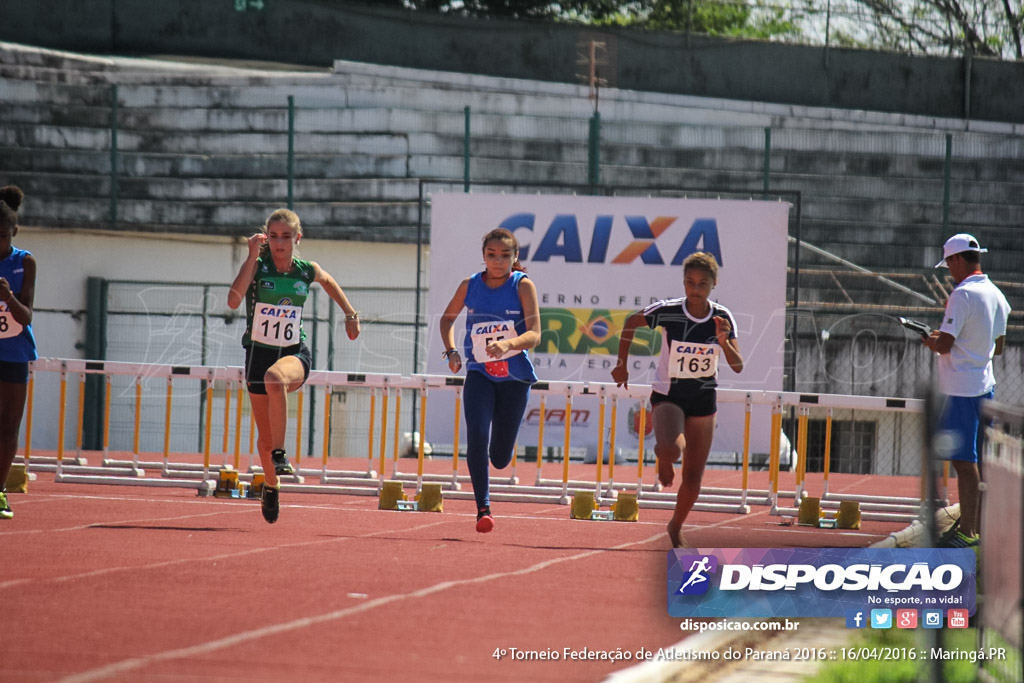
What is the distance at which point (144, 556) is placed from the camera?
8.21 m

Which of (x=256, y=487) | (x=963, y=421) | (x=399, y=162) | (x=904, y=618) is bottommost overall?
(x=256, y=487)

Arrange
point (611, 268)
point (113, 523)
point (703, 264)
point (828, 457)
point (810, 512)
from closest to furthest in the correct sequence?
1. point (703, 264)
2. point (113, 523)
3. point (810, 512)
4. point (828, 457)
5. point (611, 268)

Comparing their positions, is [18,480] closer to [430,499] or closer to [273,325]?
[430,499]

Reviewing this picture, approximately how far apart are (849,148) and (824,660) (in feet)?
75.4

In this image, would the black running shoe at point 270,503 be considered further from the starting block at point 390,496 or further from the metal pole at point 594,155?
the metal pole at point 594,155

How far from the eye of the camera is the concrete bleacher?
25109 millimetres

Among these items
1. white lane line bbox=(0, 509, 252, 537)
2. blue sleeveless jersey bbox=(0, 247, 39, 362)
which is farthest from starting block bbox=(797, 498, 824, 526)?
blue sleeveless jersey bbox=(0, 247, 39, 362)

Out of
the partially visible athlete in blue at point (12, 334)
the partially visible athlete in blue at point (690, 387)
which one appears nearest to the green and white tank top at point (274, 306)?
the partially visible athlete in blue at point (12, 334)

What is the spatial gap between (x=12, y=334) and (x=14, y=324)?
3.0 inches

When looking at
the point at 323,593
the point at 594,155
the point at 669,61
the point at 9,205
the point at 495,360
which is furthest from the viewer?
the point at 669,61

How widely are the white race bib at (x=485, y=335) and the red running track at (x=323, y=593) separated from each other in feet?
4.21

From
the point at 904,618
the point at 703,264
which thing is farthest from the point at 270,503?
the point at 904,618

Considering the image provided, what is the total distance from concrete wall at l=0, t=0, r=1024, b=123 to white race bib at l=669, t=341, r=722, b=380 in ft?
83.2

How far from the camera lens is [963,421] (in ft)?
30.7
